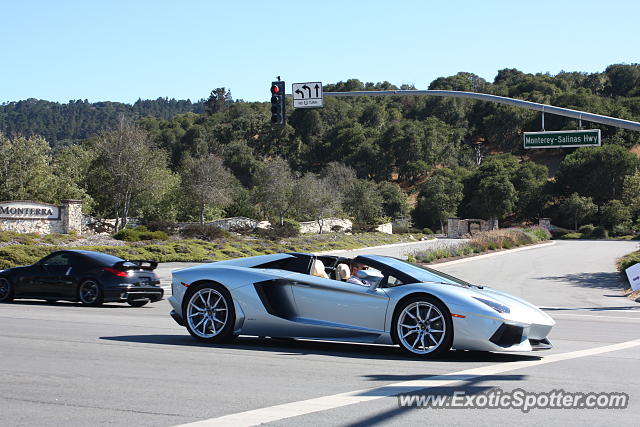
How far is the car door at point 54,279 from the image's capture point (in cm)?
1524

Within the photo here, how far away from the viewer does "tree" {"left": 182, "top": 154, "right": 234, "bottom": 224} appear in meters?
57.7

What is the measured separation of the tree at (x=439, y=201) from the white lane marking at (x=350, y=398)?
77.7 metres

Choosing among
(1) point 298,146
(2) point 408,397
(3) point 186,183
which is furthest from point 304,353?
(1) point 298,146

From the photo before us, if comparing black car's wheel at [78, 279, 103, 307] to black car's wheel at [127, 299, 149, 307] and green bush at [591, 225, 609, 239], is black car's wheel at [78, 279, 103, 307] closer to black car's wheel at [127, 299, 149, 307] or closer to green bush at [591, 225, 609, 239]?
black car's wheel at [127, 299, 149, 307]

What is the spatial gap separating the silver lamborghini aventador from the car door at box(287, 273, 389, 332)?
1cm

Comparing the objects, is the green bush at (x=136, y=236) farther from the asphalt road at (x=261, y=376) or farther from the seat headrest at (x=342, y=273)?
the seat headrest at (x=342, y=273)

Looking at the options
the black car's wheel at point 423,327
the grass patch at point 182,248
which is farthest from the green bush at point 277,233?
the black car's wheel at point 423,327

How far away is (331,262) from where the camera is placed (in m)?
9.51

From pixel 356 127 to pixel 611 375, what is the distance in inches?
4355

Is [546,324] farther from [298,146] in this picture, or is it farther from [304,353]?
[298,146]

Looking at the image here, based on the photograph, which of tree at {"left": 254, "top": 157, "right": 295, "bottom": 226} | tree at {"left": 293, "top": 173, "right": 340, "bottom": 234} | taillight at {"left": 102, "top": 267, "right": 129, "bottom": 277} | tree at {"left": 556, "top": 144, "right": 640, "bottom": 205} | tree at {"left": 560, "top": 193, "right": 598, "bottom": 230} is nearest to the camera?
taillight at {"left": 102, "top": 267, "right": 129, "bottom": 277}

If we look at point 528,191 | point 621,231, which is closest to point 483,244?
point 621,231

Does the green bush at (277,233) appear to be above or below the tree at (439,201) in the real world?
below

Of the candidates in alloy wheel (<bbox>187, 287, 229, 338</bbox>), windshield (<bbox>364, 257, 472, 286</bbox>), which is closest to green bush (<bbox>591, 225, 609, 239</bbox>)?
windshield (<bbox>364, 257, 472, 286</bbox>)
